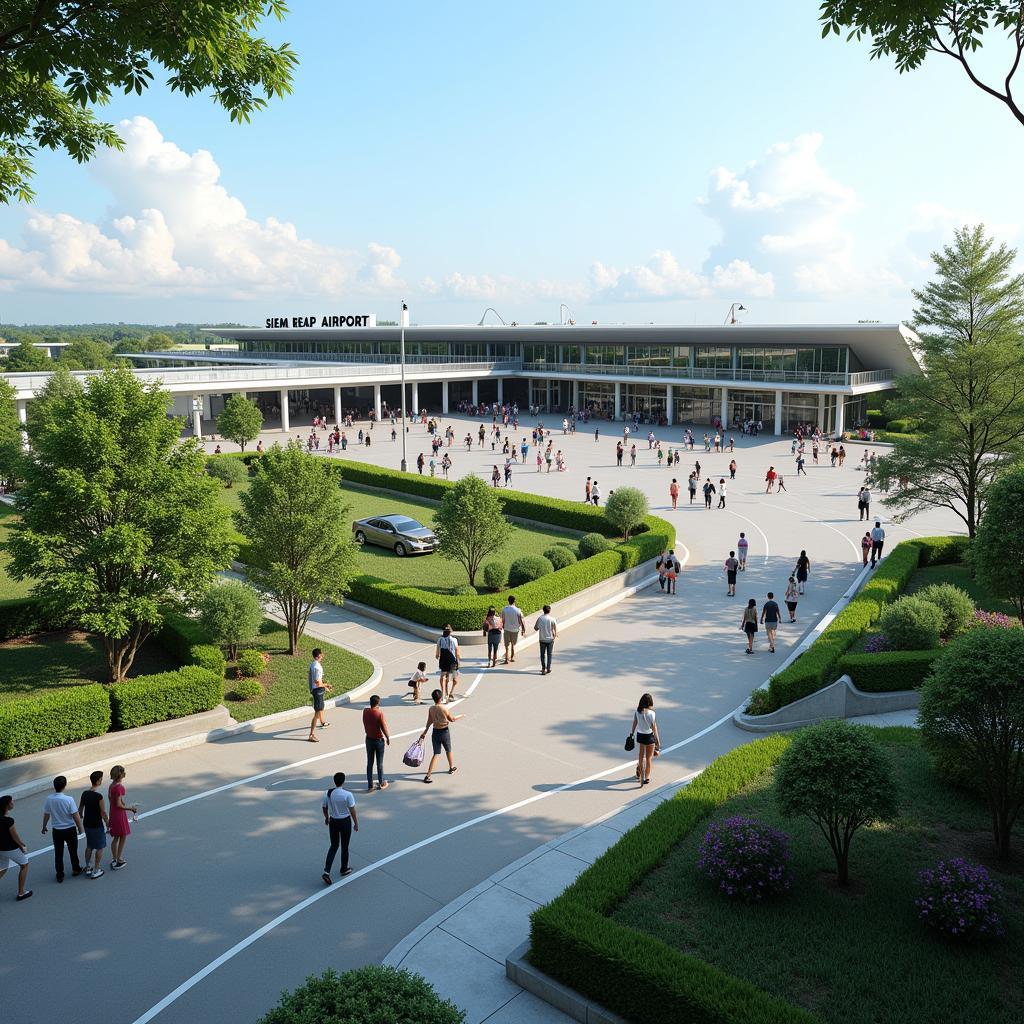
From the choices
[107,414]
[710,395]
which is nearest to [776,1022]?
[107,414]

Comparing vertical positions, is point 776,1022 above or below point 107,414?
below

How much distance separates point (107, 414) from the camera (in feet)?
51.3

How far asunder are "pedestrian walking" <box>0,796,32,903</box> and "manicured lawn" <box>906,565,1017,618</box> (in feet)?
68.5

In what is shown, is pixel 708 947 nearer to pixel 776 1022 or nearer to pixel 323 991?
pixel 776 1022

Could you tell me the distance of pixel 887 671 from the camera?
16.2 meters

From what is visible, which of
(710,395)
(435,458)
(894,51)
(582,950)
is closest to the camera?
(582,950)

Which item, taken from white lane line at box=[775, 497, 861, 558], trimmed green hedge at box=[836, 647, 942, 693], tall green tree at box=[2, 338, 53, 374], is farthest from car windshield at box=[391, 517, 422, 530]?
tall green tree at box=[2, 338, 53, 374]

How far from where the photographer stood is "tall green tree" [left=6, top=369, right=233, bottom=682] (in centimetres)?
1463

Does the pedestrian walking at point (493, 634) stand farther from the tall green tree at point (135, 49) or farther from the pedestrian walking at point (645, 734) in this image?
the tall green tree at point (135, 49)

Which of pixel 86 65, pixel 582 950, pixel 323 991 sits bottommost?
pixel 582 950

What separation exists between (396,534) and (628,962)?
68.8ft

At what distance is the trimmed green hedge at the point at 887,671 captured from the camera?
16219 mm

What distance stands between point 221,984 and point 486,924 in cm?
264

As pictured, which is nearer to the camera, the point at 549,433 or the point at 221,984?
the point at 221,984
